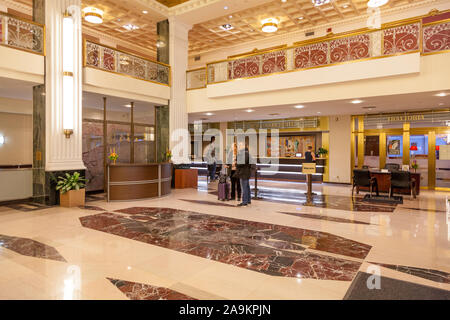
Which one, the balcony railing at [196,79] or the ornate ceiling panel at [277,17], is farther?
the balcony railing at [196,79]

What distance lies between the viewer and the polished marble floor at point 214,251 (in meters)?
2.93

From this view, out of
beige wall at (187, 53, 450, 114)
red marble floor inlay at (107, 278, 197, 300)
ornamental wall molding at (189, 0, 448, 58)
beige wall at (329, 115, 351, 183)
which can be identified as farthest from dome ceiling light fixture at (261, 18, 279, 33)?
red marble floor inlay at (107, 278, 197, 300)

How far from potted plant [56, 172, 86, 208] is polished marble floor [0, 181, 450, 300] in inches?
16.8

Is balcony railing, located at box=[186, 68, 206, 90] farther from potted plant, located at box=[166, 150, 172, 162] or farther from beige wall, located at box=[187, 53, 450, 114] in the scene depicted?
potted plant, located at box=[166, 150, 172, 162]

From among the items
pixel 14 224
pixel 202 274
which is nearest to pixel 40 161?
pixel 14 224

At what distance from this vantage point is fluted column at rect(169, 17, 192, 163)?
10430mm

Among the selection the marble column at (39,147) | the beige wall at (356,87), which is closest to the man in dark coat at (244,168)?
the beige wall at (356,87)

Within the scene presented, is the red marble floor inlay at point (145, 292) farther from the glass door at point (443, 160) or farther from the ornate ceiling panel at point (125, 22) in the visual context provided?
the glass door at point (443, 160)

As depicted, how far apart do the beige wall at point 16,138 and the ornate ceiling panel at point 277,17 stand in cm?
711

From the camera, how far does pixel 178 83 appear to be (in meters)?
10.6

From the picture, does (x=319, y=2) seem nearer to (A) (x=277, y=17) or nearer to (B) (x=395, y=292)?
(A) (x=277, y=17)

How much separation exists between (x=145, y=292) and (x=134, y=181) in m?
5.43
